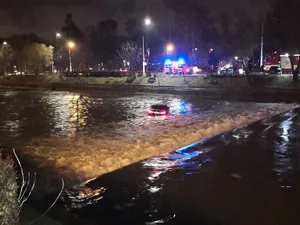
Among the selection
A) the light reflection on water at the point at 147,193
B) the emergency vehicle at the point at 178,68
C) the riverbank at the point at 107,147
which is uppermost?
the emergency vehicle at the point at 178,68

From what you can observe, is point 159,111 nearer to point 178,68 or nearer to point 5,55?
point 178,68

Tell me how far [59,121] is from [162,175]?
10564 mm

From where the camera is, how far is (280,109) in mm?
23125

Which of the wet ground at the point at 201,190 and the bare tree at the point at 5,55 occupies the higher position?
the bare tree at the point at 5,55

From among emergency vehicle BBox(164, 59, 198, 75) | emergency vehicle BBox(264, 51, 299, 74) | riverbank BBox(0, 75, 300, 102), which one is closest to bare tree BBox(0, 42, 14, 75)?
riverbank BBox(0, 75, 300, 102)

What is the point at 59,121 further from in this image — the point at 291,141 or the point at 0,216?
the point at 0,216

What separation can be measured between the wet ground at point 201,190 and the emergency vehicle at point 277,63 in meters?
37.3

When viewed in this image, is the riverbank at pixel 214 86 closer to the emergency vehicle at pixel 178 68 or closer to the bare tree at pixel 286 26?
the bare tree at pixel 286 26

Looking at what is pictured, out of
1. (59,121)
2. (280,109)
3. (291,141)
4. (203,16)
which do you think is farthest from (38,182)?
(203,16)

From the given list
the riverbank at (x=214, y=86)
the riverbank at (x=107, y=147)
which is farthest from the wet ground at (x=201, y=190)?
the riverbank at (x=214, y=86)

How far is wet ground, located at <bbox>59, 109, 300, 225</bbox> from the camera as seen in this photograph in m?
A: 6.98

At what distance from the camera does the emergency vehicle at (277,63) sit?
1868 inches

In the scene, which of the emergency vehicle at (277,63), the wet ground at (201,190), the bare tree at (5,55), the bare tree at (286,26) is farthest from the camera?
the bare tree at (5,55)

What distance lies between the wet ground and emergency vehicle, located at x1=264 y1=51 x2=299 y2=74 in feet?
122
